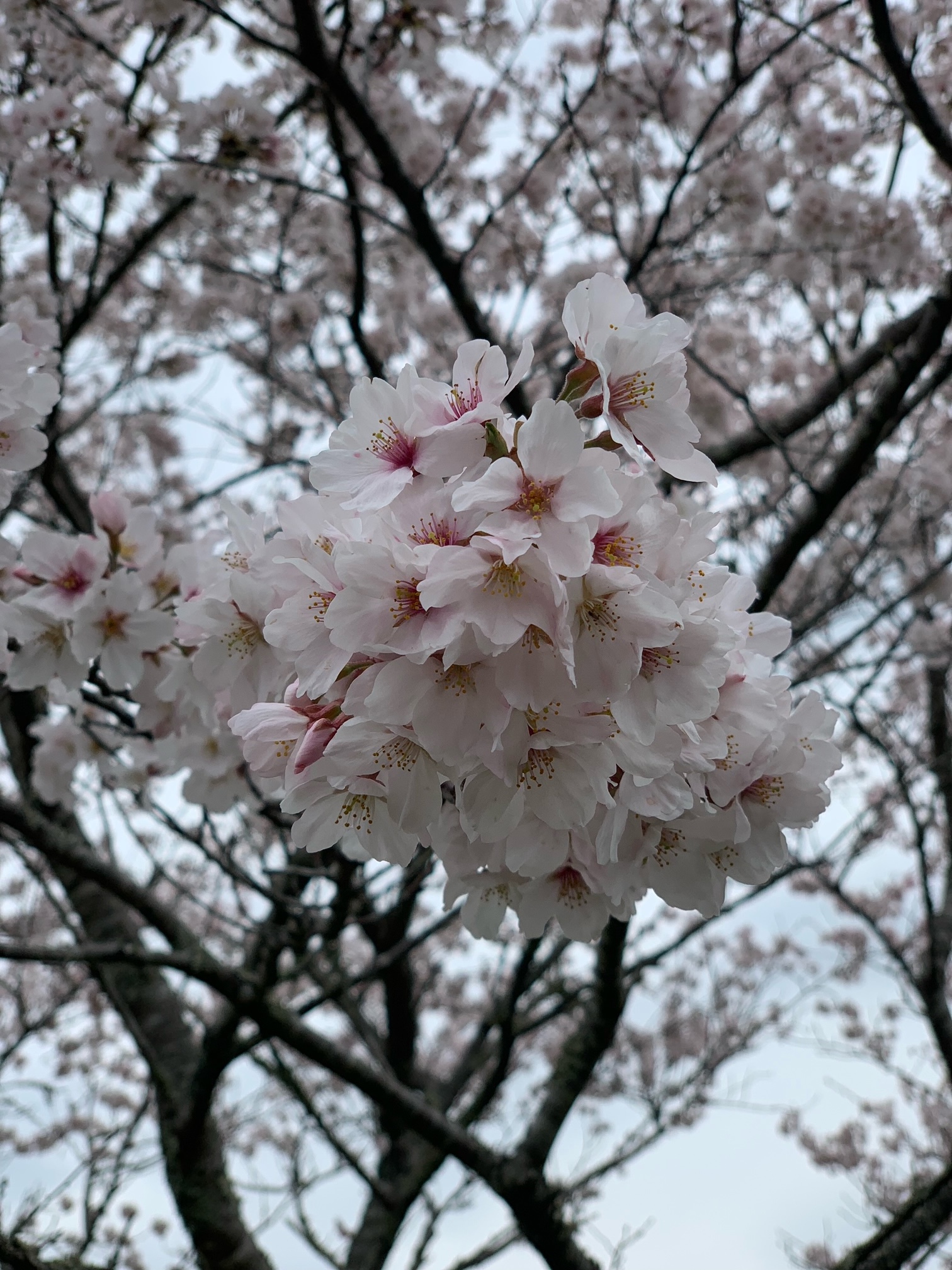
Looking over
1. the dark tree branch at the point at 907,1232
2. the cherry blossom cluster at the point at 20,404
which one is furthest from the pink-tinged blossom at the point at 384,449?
the dark tree branch at the point at 907,1232

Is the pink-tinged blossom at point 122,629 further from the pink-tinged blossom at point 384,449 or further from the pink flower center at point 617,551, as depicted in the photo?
the pink flower center at point 617,551

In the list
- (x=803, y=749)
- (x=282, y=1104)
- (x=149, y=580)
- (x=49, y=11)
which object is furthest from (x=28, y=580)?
(x=282, y=1104)

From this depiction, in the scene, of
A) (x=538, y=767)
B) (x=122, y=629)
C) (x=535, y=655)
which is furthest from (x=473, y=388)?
(x=122, y=629)

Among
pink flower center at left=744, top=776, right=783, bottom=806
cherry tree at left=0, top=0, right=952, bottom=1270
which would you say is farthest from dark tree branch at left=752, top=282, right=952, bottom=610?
pink flower center at left=744, top=776, right=783, bottom=806

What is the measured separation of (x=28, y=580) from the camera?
194 centimetres

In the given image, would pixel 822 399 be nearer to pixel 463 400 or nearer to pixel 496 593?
pixel 463 400

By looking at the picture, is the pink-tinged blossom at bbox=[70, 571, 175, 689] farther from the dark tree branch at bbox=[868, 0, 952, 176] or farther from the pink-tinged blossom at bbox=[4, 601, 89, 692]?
the dark tree branch at bbox=[868, 0, 952, 176]

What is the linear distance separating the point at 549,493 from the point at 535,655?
0.18 meters

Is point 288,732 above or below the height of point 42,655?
below

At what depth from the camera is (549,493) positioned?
3.10 ft

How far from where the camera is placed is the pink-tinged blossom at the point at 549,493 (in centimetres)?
90

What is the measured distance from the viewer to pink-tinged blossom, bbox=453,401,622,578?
90 cm

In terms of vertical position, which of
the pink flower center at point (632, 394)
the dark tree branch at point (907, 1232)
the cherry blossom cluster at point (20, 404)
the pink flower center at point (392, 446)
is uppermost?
the cherry blossom cluster at point (20, 404)

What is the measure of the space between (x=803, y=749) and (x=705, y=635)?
334 mm
